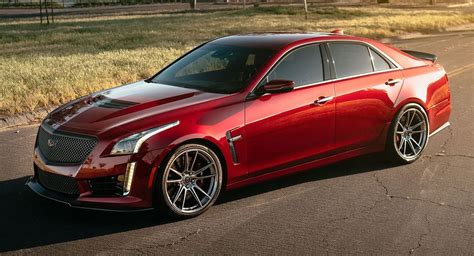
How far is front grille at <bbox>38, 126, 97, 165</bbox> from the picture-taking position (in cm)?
487

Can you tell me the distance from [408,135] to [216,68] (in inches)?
91.5

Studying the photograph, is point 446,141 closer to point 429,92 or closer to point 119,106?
point 429,92

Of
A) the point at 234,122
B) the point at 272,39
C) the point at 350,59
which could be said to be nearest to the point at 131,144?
the point at 234,122

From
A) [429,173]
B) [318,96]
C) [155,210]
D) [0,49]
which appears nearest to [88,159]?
[155,210]

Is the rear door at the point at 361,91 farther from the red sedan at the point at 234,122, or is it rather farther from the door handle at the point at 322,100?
the door handle at the point at 322,100

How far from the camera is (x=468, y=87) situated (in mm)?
12164

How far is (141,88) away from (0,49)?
1342cm

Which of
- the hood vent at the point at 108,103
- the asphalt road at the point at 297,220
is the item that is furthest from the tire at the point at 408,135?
the hood vent at the point at 108,103

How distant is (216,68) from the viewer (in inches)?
246

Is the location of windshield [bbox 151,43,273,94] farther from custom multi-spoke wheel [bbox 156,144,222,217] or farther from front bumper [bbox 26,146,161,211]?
front bumper [bbox 26,146,161,211]

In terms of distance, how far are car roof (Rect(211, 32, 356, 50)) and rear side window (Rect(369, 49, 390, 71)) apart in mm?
371

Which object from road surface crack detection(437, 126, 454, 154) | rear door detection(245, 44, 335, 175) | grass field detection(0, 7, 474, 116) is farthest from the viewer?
grass field detection(0, 7, 474, 116)

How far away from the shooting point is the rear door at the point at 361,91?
6.18m

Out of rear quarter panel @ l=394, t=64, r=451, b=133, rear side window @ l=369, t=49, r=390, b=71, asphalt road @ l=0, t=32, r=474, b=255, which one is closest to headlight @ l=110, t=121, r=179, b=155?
asphalt road @ l=0, t=32, r=474, b=255
